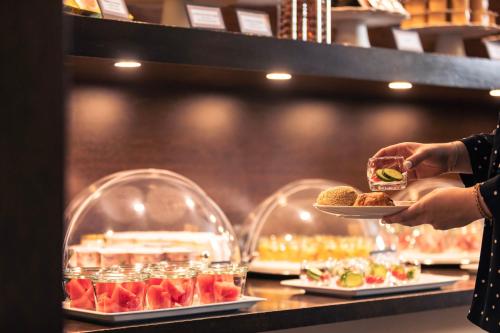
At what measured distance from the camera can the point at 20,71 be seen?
1524mm

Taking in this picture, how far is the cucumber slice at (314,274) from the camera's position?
2.87 metres

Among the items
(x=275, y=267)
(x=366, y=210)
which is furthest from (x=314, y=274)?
(x=366, y=210)

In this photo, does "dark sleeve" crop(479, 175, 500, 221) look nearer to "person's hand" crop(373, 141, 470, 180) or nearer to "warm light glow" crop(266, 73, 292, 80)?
"person's hand" crop(373, 141, 470, 180)

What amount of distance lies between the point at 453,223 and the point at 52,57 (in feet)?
2.95

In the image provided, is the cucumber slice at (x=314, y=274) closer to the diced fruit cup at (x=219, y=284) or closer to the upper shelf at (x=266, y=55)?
the diced fruit cup at (x=219, y=284)

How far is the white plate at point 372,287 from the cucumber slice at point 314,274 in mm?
19

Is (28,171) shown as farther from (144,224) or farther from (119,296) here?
(144,224)

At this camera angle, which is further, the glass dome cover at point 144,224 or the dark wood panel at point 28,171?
the glass dome cover at point 144,224

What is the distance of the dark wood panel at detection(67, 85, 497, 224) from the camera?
10.3ft

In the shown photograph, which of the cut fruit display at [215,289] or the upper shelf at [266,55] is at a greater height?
the upper shelf at [266,55]

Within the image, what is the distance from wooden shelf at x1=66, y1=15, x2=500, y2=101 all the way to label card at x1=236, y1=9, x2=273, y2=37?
9 cm

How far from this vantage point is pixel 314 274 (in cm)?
287

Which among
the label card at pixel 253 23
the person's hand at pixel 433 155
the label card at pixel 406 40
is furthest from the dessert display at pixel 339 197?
the label card at pixel 406 40

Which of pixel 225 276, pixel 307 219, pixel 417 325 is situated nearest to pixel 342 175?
pixel 307 219
